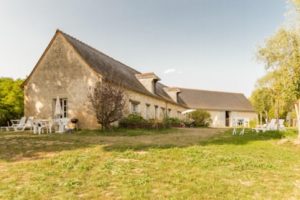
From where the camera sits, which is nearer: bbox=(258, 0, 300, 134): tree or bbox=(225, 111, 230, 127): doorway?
bbox=(258, 0, 300, 134): tree

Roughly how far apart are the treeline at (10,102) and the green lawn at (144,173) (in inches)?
741

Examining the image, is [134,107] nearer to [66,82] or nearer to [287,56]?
[66,82]

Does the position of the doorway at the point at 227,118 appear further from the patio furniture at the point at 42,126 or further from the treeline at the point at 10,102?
the patio furniture at the point at 42,126

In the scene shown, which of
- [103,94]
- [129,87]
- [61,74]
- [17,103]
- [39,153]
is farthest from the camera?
[17,103]

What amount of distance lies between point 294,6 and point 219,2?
19.4 ft

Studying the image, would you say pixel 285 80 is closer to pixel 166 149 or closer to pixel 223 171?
pixel 166 149

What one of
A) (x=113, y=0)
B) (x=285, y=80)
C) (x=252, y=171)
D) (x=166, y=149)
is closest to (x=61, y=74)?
(x=113, y=0)

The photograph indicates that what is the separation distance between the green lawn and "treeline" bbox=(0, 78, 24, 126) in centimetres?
1883

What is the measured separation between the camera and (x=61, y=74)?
1955 centimetres

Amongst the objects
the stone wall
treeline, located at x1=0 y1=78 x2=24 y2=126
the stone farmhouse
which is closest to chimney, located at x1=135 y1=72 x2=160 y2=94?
the stone farmhouse

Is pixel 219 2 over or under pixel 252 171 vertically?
over

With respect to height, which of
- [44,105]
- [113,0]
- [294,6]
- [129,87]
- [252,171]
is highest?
[113,0]

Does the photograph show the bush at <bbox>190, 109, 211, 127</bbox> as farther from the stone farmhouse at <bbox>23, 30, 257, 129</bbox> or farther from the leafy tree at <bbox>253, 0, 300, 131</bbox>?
the leafy tree at <bbox>253, 0, 300, 131</bbox>

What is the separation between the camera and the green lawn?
5582 mm
